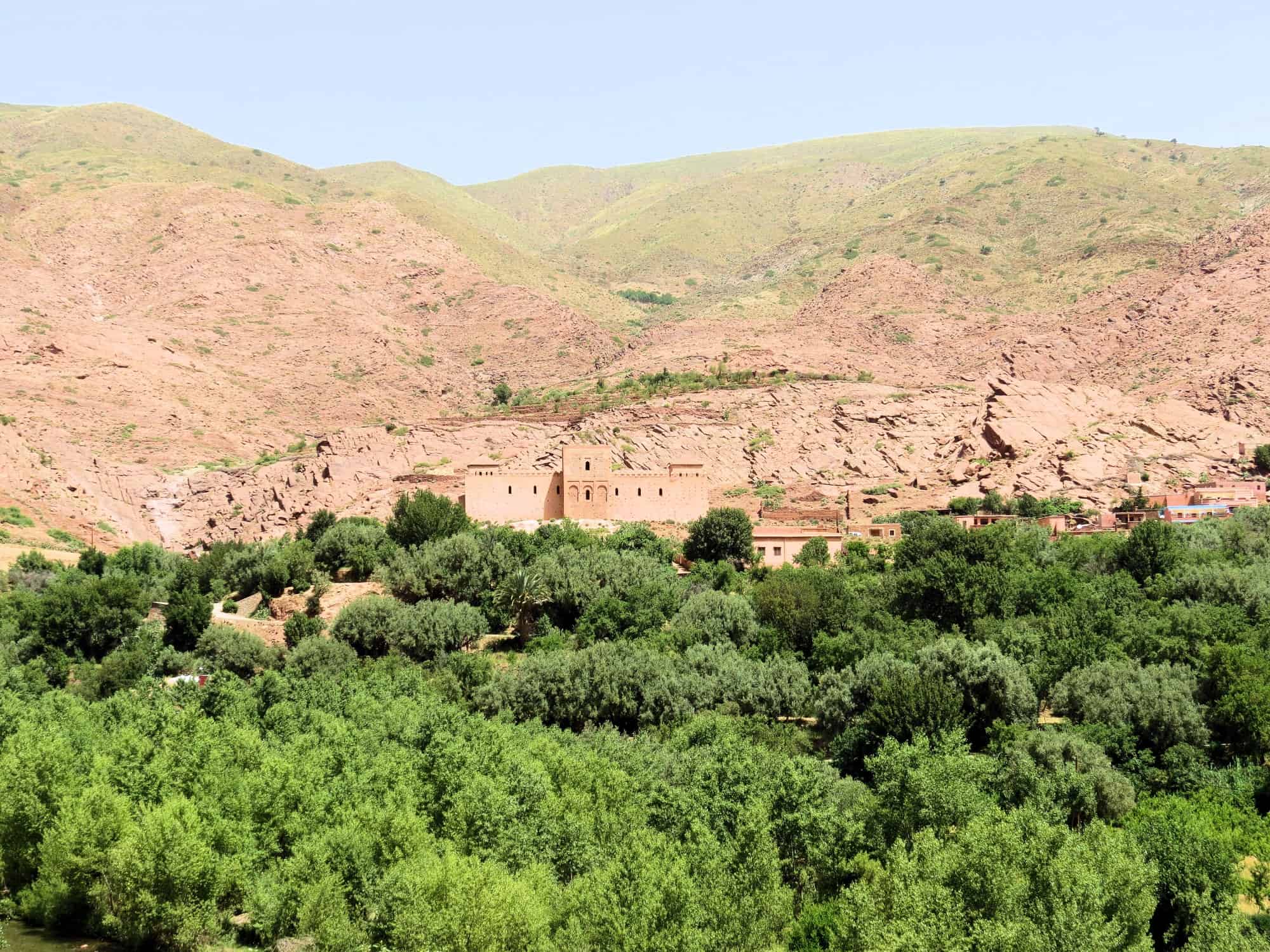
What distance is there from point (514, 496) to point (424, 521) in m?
6.23

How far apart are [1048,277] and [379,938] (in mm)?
74644

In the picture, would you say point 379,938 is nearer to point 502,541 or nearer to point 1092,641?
point 1092,641

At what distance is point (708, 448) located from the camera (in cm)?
6362

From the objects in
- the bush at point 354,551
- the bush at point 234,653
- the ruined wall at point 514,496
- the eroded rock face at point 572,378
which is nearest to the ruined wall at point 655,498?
the ruined wall at point 514,496

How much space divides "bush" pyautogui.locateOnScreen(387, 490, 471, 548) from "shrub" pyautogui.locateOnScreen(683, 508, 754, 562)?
311 inches

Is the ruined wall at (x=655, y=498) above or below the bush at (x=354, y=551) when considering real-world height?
above

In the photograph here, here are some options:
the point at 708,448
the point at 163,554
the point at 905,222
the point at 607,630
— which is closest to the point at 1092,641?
the point at 607,630

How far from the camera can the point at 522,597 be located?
42156mm

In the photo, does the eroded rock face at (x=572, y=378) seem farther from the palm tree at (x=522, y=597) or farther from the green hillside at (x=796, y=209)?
the palm tree at (x=522, y=597)

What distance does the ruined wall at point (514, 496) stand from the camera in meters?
52.8

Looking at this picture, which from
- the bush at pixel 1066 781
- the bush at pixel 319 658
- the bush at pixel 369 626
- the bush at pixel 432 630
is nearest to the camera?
the bush at pixel 1066 781

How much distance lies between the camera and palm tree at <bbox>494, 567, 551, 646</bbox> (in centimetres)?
4191

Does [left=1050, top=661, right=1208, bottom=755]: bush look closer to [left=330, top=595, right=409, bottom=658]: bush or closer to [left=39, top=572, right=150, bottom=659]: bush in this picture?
[left=330, top=595, right=409, bottom=658]: bush

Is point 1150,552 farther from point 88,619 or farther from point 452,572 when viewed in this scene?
point 88,619
